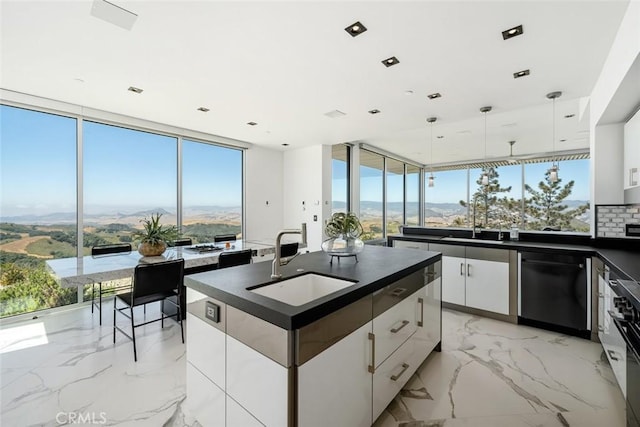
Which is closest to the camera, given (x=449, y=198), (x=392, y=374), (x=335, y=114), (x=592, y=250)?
(x=392, y=374)

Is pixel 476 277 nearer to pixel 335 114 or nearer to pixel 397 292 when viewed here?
pixel 397 292

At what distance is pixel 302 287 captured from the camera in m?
1.77

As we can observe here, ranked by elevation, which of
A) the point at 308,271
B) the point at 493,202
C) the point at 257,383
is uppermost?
the point at 493,202

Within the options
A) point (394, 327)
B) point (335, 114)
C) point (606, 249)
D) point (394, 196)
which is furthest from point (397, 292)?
point (394, 196)

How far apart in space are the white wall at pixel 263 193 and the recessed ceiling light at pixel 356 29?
422cm

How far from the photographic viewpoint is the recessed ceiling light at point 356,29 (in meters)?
2.12

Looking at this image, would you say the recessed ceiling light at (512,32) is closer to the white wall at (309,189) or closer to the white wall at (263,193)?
the white wall at (309,189)

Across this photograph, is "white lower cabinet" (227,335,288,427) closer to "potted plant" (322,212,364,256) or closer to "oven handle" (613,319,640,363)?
"potted plant" (322,212,364,256)

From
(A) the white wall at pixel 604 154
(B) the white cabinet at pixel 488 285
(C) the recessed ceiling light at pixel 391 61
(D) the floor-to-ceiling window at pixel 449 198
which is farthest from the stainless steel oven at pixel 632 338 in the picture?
(D) the floor-to-ceiling window at pixel 449 198

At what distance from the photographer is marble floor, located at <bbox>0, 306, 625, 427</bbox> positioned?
175cm

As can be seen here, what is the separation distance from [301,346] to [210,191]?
487cm

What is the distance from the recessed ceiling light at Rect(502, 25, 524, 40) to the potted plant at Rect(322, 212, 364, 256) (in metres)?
1.85

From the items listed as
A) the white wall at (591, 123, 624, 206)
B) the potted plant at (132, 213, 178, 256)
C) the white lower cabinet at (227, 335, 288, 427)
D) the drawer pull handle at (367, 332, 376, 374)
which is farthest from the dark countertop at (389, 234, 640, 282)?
the potted plant at (132, 213, 178, 256)

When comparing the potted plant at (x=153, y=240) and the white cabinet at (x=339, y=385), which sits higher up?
the potted plant at (x=153, y=240)
